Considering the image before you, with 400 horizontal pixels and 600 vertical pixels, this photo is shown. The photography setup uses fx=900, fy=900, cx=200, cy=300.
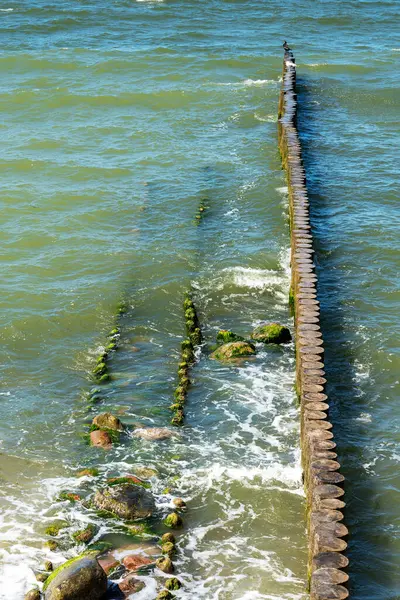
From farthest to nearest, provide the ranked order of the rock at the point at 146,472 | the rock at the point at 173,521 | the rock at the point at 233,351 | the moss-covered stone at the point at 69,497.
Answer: the rock at the point at 233,351
the rock at the point at 146,472
the moss-covered stone at the point at 69,497
the rock at the point at 173,521

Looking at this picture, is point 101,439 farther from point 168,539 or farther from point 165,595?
point 165,595

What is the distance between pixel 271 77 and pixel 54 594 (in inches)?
1229

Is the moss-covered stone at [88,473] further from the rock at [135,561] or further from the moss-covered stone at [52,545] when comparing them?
the rock at [135,561]

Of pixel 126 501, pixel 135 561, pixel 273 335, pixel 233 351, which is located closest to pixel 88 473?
pixel 126 501

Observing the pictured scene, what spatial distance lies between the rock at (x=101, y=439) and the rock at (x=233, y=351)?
329 cm

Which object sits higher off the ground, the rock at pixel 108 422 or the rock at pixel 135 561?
the rock at pixel 108 422

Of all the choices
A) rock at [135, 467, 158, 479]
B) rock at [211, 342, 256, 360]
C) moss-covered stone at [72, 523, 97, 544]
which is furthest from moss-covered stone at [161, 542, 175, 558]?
rock at [211, 342, 256, 360]

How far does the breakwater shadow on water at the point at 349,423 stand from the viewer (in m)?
11.9

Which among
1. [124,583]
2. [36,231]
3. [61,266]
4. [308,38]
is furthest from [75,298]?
[308,38]

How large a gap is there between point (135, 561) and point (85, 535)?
2.94ft

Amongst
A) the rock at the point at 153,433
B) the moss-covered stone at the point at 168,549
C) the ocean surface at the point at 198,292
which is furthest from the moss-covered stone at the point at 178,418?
the moss-covered stone at the point at 168,549

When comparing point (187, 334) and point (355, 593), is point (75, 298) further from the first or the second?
point (355, 593)

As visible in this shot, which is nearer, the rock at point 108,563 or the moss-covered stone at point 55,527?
the rock at point 108,563

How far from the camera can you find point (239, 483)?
13.4 m
